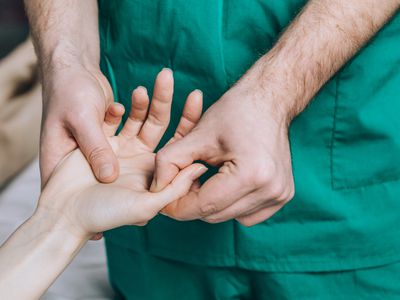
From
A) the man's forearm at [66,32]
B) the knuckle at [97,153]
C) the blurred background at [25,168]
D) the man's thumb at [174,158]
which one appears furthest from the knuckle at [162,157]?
the blurred background at [25,168]

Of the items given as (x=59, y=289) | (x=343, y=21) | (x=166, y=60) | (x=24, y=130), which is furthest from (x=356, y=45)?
(x=24, y=130)

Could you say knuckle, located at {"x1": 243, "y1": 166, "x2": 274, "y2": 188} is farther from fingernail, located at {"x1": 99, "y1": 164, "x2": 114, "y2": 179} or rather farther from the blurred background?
the blurred background

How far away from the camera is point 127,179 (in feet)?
3.07

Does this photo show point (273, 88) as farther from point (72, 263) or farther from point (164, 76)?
point (72, 263)

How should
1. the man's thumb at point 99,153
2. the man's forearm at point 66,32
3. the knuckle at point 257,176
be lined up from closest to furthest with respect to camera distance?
the knuckle at point 257,176 < the man's thumb at point 99,153 < the man's forearm at point 66,32

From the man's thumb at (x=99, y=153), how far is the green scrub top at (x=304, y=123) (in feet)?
0.49

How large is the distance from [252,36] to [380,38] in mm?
173

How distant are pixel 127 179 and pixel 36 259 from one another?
16 centimetres

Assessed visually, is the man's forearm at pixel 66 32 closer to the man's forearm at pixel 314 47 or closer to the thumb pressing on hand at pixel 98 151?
the thumb pressing on hand at pixel 98 151

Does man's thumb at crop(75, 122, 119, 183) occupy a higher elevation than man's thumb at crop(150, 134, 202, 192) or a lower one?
lower

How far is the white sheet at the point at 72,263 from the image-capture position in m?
1.48

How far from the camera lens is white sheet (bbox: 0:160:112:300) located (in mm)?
1481

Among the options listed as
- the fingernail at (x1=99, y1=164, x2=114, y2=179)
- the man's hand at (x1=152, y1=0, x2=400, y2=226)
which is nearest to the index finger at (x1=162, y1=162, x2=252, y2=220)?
the man's hand at (x1=152, y1=0, x2=400, y2=226)

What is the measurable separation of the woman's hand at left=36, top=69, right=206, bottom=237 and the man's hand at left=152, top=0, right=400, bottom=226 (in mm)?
29
